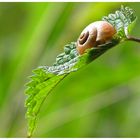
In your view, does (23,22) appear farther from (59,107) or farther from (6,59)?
(59,107)

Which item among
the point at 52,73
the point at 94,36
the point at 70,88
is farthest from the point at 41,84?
the point at 70,88

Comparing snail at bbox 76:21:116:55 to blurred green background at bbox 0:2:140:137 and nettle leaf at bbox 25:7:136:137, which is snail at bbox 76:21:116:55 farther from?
blurred green background at bbox 0:2:140:137

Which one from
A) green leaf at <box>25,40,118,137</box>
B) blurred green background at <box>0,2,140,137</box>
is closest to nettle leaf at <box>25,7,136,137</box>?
green leaf at <box>25,40,118,137</box>

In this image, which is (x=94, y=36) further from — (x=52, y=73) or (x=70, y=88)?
(x=70, y=88)

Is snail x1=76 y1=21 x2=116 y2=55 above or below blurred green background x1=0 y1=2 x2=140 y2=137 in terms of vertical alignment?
above

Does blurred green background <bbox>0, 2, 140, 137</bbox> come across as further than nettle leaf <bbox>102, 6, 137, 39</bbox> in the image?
Yes

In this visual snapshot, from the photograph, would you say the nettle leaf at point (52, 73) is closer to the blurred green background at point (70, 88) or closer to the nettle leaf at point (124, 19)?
the nettle leaf at point (124, 19)
